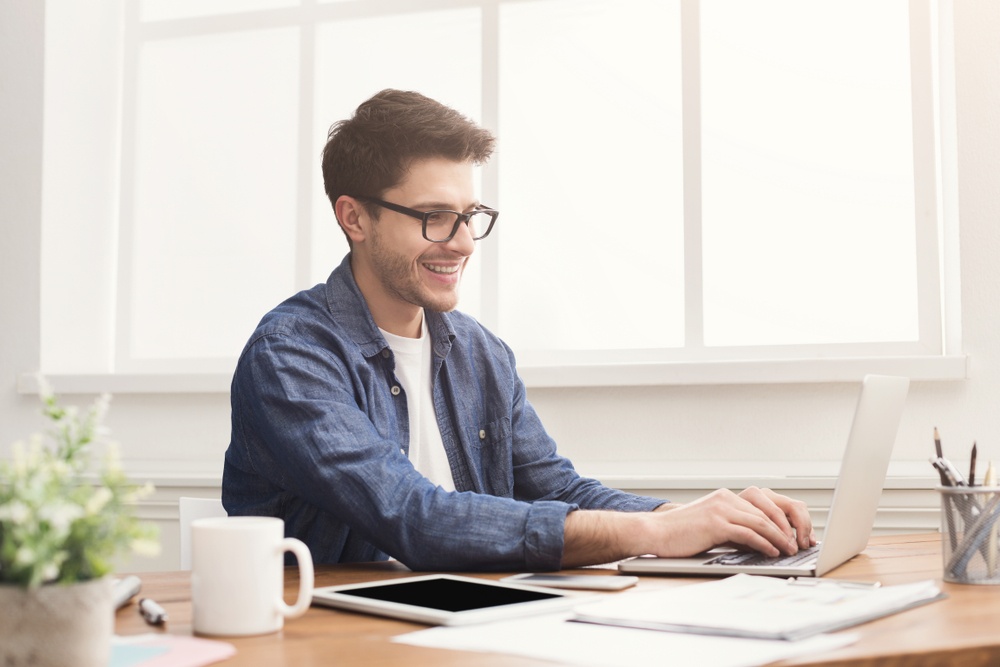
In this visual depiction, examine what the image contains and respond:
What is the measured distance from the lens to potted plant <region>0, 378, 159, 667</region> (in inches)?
24.2

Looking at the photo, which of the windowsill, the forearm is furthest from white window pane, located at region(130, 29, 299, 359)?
the forearm

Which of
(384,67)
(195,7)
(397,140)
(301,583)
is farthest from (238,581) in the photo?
(195,7)

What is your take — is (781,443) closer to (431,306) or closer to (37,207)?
(431,306)

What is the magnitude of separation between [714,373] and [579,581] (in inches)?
55.4

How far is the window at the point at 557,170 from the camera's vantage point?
8.50 feet

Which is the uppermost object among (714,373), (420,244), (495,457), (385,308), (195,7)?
(195,7)

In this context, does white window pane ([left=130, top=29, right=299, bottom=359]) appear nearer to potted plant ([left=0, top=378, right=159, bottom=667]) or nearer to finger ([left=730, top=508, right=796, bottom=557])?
finger ([left=730, top=508, right=796, bottom=557])

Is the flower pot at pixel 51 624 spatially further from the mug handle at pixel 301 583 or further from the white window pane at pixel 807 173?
the white window pane at pixel 807 173

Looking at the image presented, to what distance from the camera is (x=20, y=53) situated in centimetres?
296

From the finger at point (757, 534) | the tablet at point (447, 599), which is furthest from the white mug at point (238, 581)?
the finger at point (757, 534)

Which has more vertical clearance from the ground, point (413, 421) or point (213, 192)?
point (213, 192)

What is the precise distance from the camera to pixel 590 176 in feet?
9.17

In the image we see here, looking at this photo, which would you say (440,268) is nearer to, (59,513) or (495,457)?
(495,457)

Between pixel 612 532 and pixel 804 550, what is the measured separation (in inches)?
11.9
